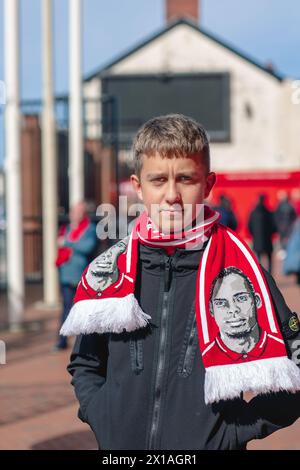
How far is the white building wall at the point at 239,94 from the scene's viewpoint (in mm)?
31594

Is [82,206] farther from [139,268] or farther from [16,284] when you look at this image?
[139,268]

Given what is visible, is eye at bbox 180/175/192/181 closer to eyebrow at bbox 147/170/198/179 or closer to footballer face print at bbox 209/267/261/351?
eyebrow at bbox 147/170/198/179

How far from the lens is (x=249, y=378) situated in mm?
1922

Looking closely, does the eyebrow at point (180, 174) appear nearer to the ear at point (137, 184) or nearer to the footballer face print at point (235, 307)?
the ear at point (137, 184)

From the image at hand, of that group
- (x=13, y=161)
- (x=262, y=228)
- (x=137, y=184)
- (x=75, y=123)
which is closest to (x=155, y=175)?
(x=137, y=184)

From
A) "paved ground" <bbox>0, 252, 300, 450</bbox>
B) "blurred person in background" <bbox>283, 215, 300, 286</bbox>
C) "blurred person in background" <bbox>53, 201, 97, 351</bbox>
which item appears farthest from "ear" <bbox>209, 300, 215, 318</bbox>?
"blurred person in background" <bbox>283, 215, 300, 286</bbox>

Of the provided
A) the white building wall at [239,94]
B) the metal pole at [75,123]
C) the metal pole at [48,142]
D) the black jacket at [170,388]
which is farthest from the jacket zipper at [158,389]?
the white building wall at [239,94]

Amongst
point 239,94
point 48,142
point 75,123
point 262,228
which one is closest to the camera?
point 48,142

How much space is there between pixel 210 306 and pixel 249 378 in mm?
202

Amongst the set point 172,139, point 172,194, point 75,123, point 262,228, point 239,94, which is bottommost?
point 262,228

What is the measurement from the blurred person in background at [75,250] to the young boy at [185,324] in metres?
5.77

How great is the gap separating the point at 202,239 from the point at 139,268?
19 cm

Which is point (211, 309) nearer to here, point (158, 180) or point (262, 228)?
point (158, 180)
